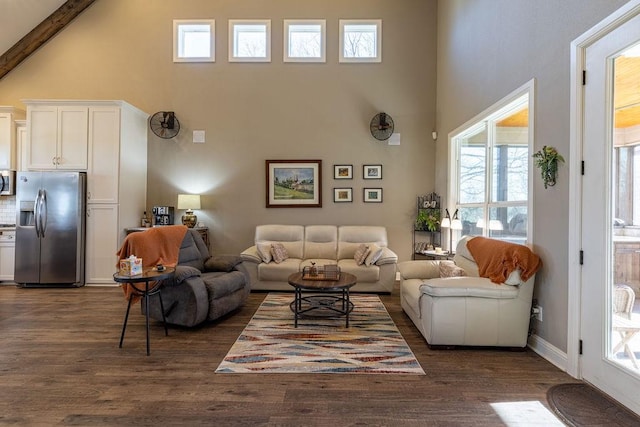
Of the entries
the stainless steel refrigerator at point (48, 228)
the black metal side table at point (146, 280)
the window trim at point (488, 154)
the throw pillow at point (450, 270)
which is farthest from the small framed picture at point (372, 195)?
the stainless steel refrigerator at point (48, 228)

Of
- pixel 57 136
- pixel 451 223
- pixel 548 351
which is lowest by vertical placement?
pixel 548 351

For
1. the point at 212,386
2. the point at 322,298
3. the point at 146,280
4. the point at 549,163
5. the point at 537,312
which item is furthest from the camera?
the point at 322,298

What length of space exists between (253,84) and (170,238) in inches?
135

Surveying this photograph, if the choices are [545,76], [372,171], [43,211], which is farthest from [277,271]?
[545,76]

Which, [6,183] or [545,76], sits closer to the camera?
[545,76]

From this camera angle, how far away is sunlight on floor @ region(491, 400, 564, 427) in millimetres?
1859

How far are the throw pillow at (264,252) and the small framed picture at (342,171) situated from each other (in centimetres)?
176

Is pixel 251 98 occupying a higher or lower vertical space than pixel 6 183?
higher

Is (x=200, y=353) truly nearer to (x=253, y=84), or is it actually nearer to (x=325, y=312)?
(x=325, y=312)

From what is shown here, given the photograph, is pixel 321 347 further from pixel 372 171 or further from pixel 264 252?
pixel 372 171

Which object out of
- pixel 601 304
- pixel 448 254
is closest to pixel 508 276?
pixel 601 304

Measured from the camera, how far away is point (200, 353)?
2.74 meters

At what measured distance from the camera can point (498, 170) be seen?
12.2 ft

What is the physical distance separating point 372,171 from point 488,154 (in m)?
2.10
